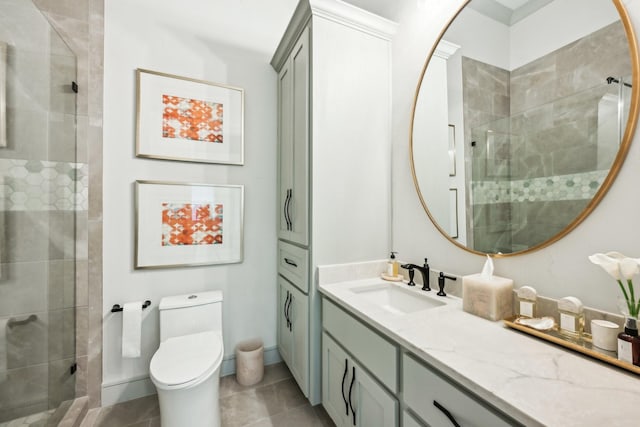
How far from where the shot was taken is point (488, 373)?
0.66 meters

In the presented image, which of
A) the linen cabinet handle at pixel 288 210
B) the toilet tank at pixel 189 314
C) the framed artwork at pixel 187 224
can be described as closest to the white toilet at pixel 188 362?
the toilet tank at pixel 189 314

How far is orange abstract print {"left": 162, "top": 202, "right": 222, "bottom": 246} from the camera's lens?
180cm

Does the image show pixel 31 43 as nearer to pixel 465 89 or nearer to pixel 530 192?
pixel 465 89

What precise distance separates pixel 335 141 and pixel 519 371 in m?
1.28

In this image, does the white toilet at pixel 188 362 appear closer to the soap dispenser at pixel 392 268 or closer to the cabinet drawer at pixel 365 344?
the cabinet drawer at pixel 365 344

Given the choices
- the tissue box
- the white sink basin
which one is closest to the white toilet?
the white sink basin

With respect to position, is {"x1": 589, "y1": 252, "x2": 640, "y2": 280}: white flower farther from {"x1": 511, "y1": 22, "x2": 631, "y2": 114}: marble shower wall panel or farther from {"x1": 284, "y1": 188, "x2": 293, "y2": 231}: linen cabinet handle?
{"x1": 284, "y1": 188, "x2": 293, "y2": 231}: linen cabinet handle

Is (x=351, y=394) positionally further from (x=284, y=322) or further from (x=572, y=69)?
(x=572, y=69)

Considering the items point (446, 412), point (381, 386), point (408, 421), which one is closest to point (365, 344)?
point (381, 386)

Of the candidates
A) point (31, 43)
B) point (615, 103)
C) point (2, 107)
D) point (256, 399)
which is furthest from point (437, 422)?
point (31, 43)

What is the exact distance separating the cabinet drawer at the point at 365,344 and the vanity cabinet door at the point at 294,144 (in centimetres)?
47

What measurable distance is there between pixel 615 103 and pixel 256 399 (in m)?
2.22

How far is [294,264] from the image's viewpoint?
5.69ft

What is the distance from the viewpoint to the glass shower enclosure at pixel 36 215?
1.15 metres
